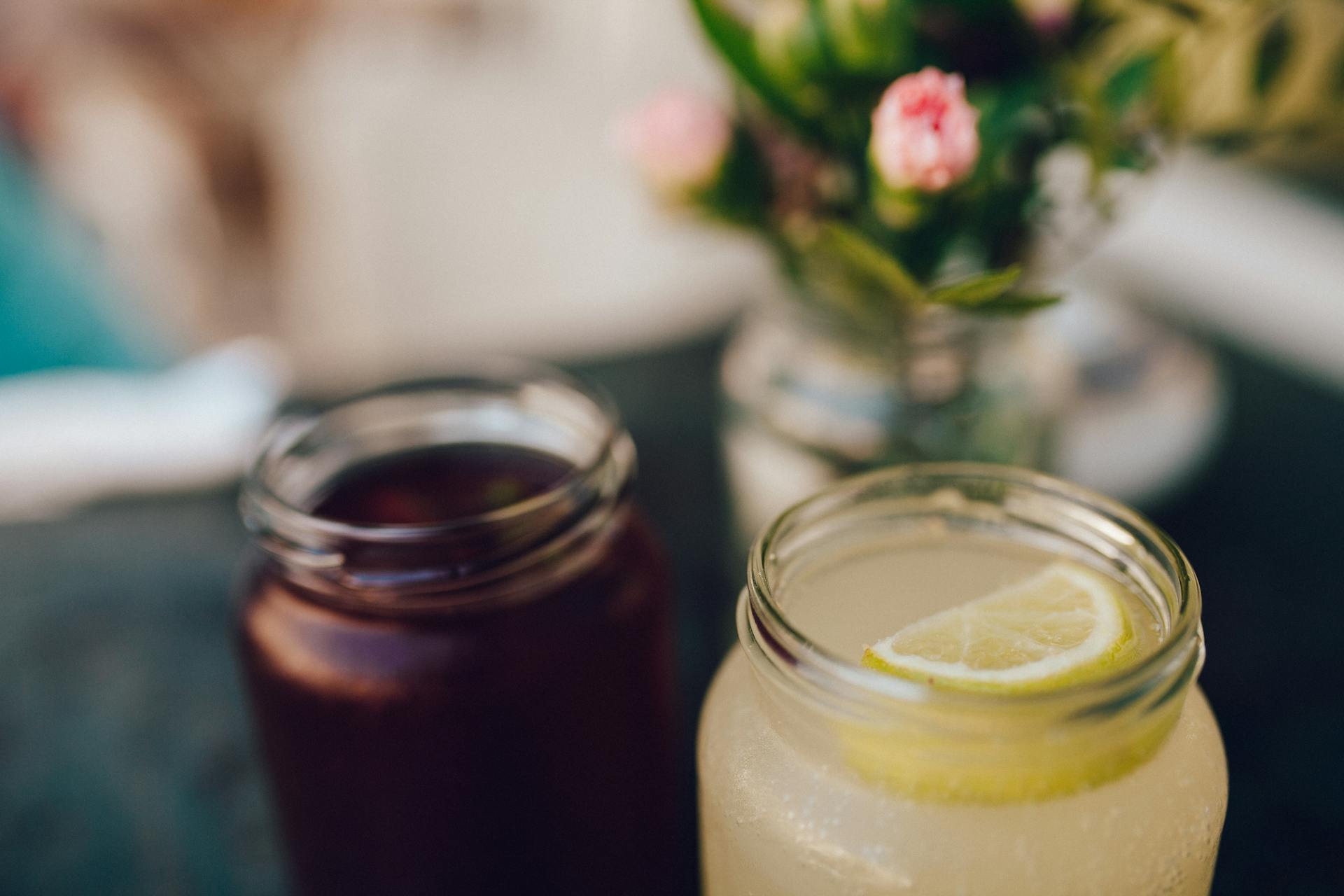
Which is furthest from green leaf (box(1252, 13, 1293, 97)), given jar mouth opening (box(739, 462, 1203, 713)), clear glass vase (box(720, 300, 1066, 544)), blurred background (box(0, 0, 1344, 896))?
jar mouth opening (box(739, 462, 1203, 713))

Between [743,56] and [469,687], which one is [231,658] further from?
[743,56]

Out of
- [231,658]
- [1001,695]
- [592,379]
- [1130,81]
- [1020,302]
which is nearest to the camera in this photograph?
[1001,695]

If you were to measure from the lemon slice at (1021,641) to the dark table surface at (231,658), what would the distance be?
285 millimetres

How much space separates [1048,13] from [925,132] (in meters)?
0.13

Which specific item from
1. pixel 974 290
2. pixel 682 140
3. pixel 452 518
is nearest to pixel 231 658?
pixel 452 518

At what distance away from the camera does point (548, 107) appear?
1.88m

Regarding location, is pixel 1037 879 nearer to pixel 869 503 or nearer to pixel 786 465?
pixel 869 503

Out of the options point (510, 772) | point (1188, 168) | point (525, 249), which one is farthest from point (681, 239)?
point (510, 772)

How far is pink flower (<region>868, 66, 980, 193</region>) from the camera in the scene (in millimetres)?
416

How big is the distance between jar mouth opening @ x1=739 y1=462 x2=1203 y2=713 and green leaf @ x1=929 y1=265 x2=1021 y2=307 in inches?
2.5

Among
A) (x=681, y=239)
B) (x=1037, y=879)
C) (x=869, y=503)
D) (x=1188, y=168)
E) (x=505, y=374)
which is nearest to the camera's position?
(x=1037, y=879)

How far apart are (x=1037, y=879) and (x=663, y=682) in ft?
0.69

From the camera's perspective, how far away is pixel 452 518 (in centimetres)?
51

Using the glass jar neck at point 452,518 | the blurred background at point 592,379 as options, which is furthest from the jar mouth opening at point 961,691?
the blurred background at point 592,379
